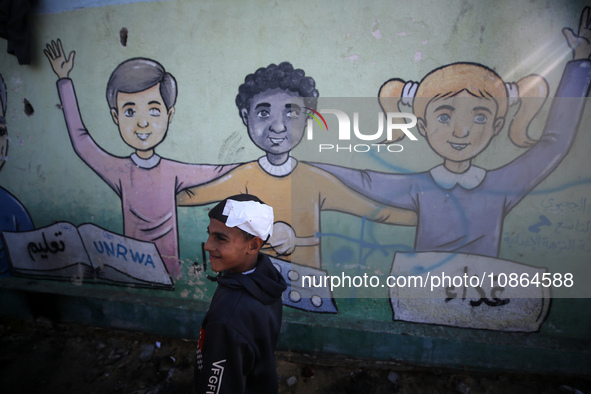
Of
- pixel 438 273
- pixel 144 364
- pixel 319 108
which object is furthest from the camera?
pixel 144 364

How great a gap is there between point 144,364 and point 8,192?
2.69 meters

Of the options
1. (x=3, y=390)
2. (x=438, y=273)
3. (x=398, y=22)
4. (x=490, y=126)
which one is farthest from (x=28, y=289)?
(x=490, y=126)

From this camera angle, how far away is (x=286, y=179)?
2.88m

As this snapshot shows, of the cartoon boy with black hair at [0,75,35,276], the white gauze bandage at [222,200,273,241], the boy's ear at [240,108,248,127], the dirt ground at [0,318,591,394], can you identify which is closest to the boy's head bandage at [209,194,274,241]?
the white gauze bandage at [222,200,273,241]

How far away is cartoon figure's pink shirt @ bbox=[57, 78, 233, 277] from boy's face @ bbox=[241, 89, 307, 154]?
720 mm

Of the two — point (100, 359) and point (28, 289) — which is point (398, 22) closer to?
point (100, 359)

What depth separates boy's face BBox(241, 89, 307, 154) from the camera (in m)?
2.75

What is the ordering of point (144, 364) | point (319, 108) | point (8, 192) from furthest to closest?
1. point (8, 192)
2. point (144, 364)
3. point (319, 108)

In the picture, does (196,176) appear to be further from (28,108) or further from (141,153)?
(28,108)

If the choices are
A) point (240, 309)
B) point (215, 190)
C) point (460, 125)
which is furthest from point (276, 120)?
point (240, 309)

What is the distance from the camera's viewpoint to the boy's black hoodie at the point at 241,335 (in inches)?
50.6

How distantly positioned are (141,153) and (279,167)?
1532 mm

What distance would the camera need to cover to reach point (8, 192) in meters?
3.52
